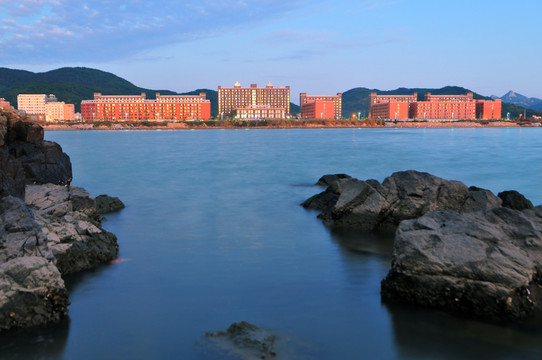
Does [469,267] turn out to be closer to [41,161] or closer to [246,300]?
[246,300]

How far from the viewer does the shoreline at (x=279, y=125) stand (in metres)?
160

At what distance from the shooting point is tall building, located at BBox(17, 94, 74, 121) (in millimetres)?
189750

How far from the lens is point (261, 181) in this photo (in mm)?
27141

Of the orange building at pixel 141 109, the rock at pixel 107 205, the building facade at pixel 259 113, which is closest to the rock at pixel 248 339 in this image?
the rock at pixel 107 205

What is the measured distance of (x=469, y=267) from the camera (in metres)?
7.13

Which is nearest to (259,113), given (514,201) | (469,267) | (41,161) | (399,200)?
(41,161)

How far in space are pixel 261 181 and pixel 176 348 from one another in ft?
68.4

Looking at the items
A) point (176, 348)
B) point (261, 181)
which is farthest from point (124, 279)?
point (261, 181)

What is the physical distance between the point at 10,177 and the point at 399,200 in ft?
30.6

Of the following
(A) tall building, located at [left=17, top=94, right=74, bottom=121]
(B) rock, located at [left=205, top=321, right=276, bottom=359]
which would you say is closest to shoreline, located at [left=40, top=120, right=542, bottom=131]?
(A) tall building, located at [left=17, top=94, right=74, bottom=121]

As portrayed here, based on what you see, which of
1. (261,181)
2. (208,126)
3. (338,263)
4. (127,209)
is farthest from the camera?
(208,126)

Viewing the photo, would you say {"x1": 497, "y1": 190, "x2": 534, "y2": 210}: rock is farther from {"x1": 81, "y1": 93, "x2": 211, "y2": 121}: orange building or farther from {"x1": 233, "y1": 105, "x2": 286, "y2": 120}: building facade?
{"x1": 233, "y1": 105, "x2": 286, "y2": 120}: building facade

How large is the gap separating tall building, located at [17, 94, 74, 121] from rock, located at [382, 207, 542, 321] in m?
197

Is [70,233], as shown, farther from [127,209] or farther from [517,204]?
[517,204]
